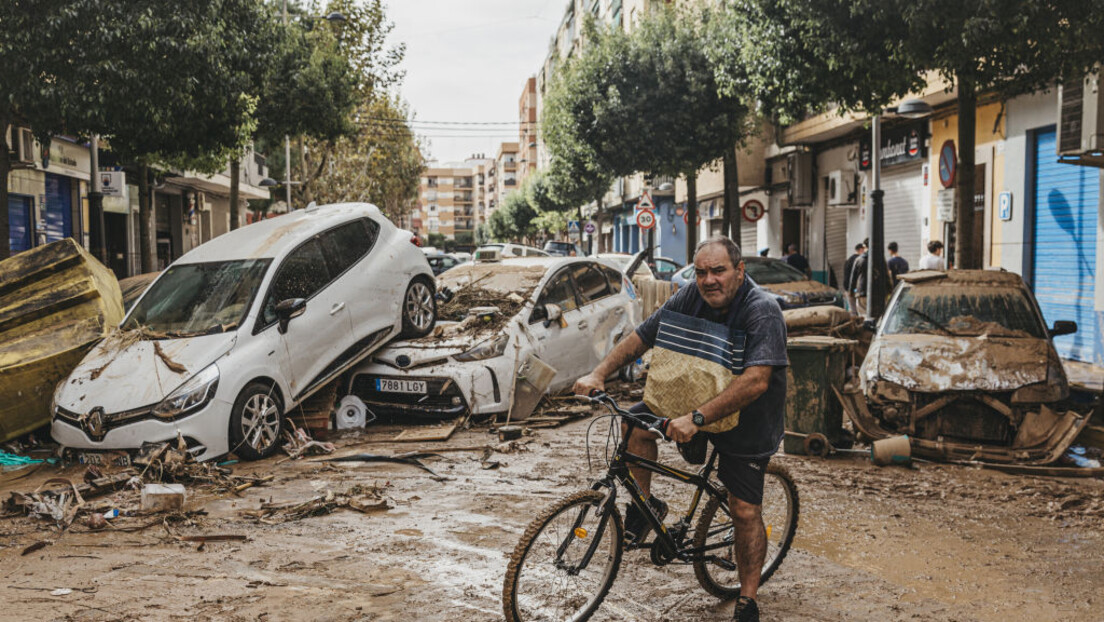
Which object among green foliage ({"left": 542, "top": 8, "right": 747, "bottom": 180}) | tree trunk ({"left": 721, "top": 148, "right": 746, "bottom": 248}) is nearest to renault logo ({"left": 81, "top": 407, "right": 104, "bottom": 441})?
tree trunk ({"left": 721, "top": 148, "right": 746, "bottom": 248})

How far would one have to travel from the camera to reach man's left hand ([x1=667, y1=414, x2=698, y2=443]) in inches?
147

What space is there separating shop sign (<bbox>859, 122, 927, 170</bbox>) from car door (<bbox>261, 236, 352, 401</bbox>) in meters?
15.2

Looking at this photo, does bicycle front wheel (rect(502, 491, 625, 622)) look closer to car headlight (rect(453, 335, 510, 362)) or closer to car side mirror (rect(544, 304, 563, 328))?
car headlight (rect(453, 335, 510, 362))

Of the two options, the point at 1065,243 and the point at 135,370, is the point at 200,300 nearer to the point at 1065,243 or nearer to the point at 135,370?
the point at 135,370

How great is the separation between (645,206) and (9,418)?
1898 cm

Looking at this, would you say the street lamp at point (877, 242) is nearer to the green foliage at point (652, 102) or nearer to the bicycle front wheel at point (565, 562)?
the green foliage at point (652, 102)

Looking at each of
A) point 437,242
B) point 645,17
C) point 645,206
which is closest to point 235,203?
point 645,206

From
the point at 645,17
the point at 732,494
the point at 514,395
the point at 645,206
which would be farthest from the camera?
the point at 645,17

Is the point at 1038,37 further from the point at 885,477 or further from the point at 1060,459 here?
the point at 885,477

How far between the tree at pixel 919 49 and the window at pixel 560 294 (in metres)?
4.19

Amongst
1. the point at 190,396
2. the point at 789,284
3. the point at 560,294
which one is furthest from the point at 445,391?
the point at 789,284

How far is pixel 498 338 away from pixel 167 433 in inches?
126

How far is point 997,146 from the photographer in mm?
17422

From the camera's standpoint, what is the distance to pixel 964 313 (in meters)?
8.66
